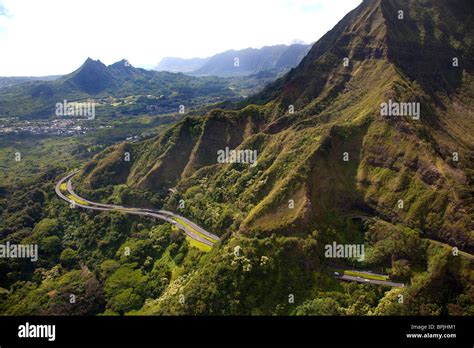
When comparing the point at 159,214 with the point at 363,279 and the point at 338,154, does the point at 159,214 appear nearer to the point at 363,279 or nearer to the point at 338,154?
the point at 338,154

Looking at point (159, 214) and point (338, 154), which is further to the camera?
point (159, 214)

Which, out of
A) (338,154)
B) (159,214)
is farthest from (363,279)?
(159,214)

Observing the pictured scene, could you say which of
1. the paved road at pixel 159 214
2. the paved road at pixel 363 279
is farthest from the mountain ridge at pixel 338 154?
the paved road at pixel 363 279

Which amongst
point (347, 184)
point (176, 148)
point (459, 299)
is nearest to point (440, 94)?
point (347, 184)

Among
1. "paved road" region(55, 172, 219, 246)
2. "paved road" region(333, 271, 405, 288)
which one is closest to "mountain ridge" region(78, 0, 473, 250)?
"paved road" region(55, 172, 219, 246)

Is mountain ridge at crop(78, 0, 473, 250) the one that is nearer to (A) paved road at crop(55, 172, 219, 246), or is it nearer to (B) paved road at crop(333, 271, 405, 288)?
(A) paved road at crop(55, 172, 219, 246)

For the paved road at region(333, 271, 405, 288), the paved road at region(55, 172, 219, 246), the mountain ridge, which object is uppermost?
the mountain ridge

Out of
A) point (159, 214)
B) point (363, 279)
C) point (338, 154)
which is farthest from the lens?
point (159, 214)

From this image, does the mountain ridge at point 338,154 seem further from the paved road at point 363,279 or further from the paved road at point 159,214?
the paved road at point 363,279
